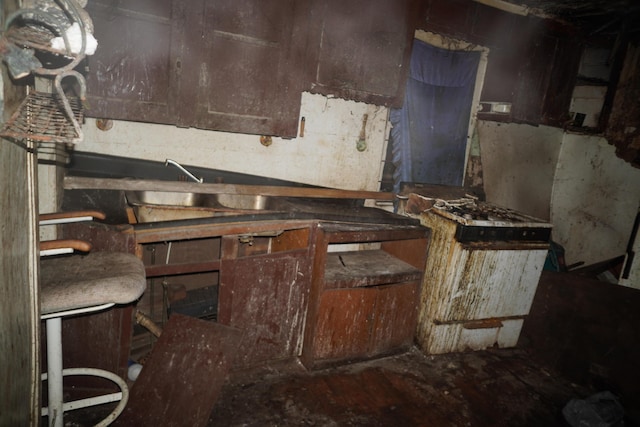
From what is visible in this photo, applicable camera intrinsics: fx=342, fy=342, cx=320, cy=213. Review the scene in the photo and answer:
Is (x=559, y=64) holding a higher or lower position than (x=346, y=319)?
higher

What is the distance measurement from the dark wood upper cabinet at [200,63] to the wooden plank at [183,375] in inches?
63.1

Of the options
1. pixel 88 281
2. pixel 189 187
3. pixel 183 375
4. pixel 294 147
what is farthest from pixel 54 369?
pixel 294 147

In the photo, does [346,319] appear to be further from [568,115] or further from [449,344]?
[568,115]

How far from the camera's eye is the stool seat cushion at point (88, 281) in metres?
1.43

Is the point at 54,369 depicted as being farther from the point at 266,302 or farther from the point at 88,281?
the point at 266,302

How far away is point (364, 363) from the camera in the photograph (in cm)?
298

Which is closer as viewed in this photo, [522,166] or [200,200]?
[200,200]

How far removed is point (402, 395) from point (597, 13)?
4604mm

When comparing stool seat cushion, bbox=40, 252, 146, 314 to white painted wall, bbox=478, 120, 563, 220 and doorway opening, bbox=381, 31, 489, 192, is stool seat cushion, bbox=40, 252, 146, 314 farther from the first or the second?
white painted wall, bbox=478, 120, 563, 220

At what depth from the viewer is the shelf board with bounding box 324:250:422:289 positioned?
8.86ft

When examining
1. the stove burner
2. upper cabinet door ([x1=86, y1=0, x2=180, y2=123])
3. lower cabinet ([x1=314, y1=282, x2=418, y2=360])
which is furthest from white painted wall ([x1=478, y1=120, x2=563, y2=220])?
upper cabinet door ([x1=86, y1=0, x2=180, y2=123])

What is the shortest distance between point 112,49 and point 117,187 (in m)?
0.97

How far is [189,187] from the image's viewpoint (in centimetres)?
Answer: 272

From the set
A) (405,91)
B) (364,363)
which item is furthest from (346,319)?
(405,91)
